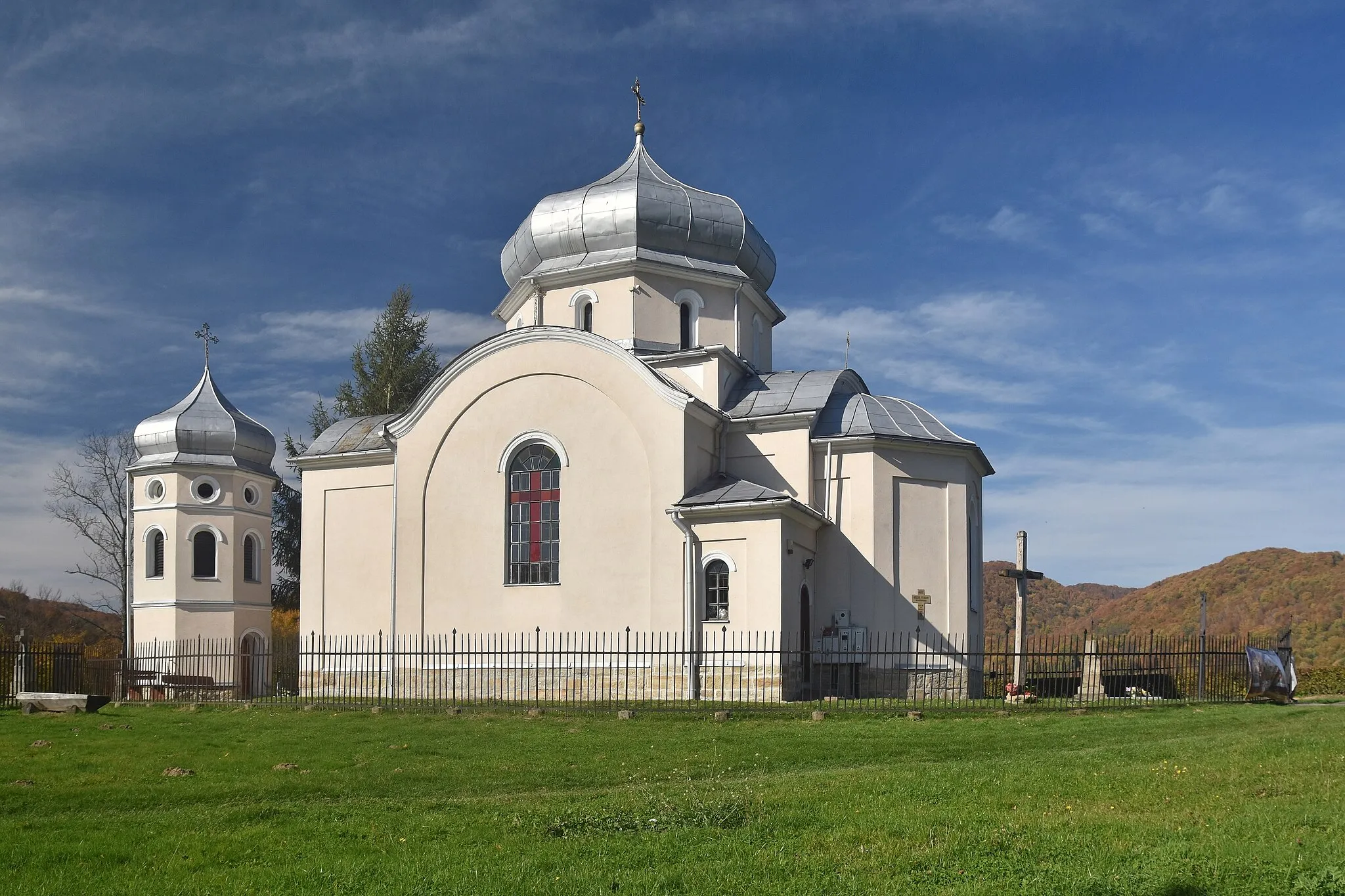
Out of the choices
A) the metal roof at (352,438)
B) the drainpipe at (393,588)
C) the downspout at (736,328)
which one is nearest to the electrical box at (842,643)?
the downspout at (736,328)

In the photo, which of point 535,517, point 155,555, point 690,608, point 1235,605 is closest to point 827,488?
point 690,608

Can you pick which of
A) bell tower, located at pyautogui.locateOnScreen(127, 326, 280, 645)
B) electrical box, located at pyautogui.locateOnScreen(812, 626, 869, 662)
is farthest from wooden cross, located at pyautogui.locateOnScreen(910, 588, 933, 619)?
bell tower, located at pyautogui.locateOnScreen(127, 326, 280, 645)

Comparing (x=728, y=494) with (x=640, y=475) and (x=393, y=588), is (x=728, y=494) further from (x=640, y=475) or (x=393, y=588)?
(x=393, y=588)

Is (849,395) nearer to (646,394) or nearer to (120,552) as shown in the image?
(646,394)

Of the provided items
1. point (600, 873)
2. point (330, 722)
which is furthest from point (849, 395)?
point (600, 873)

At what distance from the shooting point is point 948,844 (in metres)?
8.19

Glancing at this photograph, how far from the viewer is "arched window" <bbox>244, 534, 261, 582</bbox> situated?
33.3m

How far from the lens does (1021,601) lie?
889 inches

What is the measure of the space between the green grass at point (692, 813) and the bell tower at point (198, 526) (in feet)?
54.2

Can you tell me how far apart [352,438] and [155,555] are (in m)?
7.91

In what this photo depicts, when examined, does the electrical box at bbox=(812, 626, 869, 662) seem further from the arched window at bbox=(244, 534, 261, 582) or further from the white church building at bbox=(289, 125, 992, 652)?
the arched window at bbox=(244, 534, 261, 582)

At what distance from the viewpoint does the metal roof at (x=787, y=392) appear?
25.9 m

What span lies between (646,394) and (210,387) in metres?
15.8

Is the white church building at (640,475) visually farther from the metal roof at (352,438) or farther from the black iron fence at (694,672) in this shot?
the black iron fence at (694,672)
